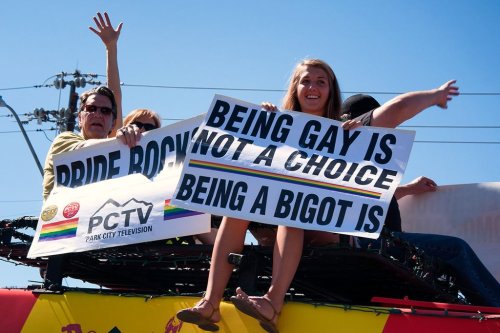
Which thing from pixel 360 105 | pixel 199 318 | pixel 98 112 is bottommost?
pixel 199 318

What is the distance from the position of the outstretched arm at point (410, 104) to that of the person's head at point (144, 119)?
1.80 m

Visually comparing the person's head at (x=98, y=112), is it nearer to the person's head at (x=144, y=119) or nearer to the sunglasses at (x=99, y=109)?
the sunglasses at (x=99, y=109)

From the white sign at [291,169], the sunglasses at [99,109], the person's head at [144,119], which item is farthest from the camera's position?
the person's head at [144,119]

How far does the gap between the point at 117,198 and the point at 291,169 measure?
1100 mm

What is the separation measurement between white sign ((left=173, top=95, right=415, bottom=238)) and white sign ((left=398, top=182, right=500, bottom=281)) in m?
1.21

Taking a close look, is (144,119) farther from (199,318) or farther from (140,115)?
(199,318)

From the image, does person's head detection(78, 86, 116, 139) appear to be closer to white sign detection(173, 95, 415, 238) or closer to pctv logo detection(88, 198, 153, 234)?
pctv logo detection(88, 198, 153, 234)

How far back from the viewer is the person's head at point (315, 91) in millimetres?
4766

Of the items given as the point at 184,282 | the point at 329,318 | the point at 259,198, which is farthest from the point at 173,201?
the point at 184,282

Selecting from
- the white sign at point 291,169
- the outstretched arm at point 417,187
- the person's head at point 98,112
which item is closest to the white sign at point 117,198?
the white sign at point 291,169

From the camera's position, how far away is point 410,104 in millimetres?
4586

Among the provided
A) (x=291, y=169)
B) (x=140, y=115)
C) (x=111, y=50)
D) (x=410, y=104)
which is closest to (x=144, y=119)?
(x=140, y=115)

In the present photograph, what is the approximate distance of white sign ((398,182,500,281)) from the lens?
5.25 meters

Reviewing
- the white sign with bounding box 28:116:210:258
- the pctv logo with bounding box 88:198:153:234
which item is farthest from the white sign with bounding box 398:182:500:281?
the pctv logo with bounding box 88:198:153:234
